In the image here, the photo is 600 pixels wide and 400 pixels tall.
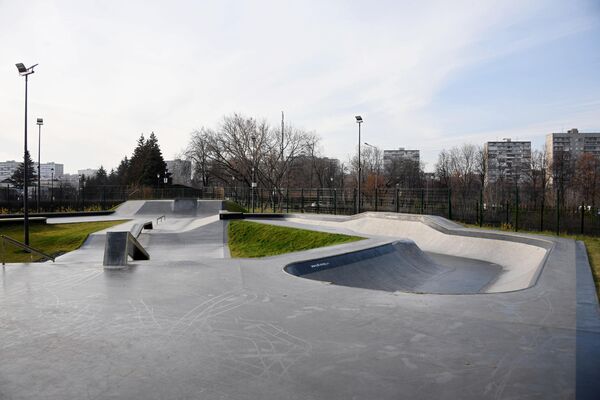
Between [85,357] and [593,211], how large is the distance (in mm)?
22168

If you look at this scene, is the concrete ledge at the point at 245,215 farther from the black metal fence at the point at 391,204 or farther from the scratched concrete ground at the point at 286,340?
the scratched concrete ground at the point at 286,340

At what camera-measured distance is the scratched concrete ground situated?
3.68 m

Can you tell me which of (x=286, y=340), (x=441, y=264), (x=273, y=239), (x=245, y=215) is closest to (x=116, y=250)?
(x=286, y=340)

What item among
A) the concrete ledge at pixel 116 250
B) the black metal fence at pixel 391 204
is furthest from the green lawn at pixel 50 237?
the black metal fence at pixel 391 204

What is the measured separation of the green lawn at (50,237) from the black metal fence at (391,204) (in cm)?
1226

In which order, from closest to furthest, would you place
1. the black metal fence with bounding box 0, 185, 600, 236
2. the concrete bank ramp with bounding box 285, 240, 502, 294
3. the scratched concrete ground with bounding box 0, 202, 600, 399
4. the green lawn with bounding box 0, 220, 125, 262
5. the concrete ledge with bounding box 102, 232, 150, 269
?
the scratched concrete ground with bounding box 0, 202, 600, 399 < the concrete bank ramp with bounding box 285, 240, 502, 294 < the concrete ledge with bounding box 102, 232, 150, 269 < the green lawn with bounding box 0, 220, 125, 262 < the black metal fence with bounding box 0, 185, 600, 236

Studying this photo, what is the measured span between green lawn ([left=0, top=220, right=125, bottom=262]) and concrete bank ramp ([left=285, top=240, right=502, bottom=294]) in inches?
409

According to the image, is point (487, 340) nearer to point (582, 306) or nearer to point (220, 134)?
point (582, 306)

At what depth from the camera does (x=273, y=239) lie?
18.5m

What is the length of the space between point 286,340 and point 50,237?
59.5 ft

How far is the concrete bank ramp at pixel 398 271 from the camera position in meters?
9.96

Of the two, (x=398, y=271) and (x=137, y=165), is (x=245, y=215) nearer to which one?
(x=398, y=271)

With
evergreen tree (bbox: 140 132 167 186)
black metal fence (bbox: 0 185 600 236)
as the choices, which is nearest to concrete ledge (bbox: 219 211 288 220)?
black metal fence (bbox: 0 185 600 236)

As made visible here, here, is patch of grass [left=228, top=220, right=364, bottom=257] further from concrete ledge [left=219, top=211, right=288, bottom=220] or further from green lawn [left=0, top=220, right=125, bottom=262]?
green lawn [left=0, top=220, right=125, bottom=262]
